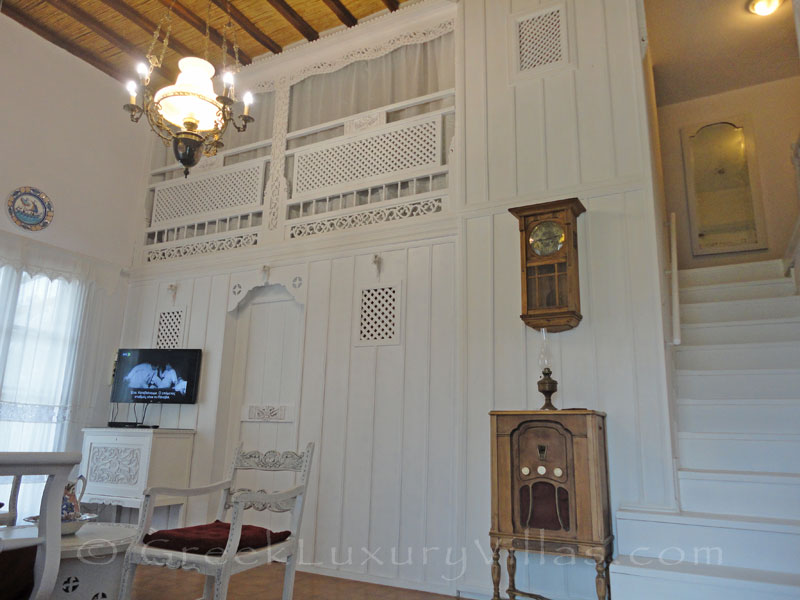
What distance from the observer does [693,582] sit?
2.68m

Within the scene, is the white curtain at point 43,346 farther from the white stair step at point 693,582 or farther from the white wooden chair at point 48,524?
the white stair step at point 693,582

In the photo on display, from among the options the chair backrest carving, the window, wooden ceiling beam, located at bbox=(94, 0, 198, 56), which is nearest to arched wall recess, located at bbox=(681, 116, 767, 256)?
the chair backrest carving

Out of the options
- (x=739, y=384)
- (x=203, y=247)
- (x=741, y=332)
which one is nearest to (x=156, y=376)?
(x=203, y=247)

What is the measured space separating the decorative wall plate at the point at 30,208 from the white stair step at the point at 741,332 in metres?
5.88

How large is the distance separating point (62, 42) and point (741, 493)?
7048 millimetres

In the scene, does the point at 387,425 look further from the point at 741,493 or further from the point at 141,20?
the point at 141,20

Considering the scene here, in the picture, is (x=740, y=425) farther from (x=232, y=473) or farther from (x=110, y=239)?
(x=110, y=239)

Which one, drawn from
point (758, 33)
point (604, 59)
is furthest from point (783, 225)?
point (604, 59)

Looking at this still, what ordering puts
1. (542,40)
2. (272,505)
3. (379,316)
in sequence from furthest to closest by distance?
(379,316), (542,40), (272,505)

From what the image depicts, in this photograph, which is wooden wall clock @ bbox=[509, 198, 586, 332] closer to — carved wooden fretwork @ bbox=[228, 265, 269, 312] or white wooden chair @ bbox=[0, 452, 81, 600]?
carved wooden fretwork @ bbox=[228, 265, 269, 312]

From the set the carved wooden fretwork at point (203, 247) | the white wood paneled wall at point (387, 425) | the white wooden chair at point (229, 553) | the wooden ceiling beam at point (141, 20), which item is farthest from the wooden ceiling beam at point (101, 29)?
the white wooden chair at point (229, 553)

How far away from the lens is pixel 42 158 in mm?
5562

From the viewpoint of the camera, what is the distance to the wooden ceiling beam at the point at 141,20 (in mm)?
5385

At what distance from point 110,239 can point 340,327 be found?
3.02 metres
